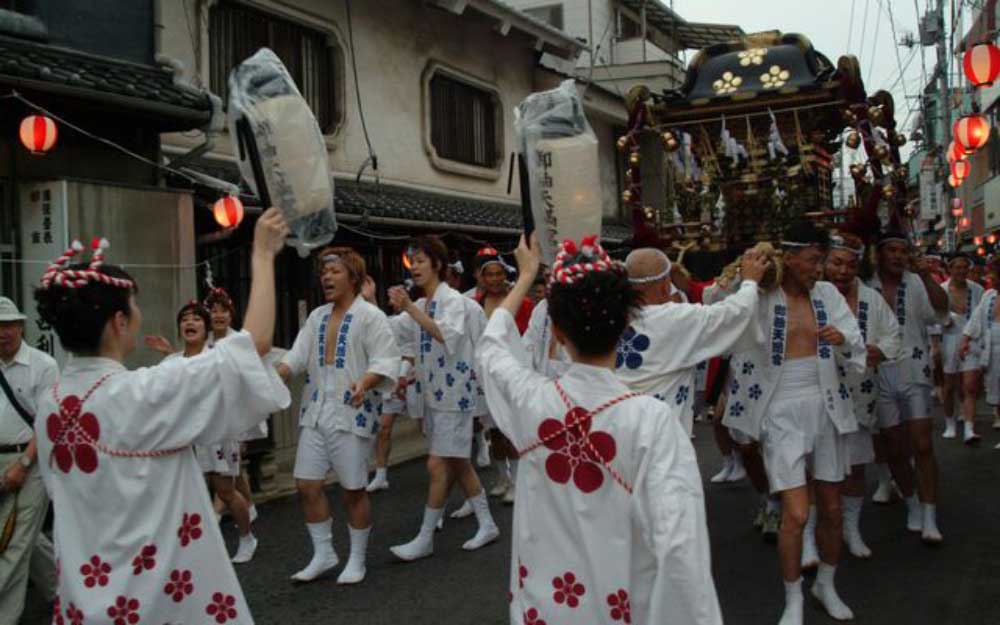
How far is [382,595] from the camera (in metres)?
5.69

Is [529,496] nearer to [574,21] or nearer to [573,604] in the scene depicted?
[573,604]

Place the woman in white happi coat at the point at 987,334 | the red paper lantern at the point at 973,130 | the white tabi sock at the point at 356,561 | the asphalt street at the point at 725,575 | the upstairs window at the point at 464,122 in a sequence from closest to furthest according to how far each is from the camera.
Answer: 1. the asphalt street at the point at 725,575
2. the white tabi sock at the point at 356,561
3. the woman in white happi coat at the point at 987,334
4. the red paper lantern at the point at 973,130
5. the upstairs window at the point at 464,122

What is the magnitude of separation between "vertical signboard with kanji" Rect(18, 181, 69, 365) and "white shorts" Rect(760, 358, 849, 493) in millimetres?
5713

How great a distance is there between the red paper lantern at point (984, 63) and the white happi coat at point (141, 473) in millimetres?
10060

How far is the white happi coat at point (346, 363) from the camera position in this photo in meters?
5.87

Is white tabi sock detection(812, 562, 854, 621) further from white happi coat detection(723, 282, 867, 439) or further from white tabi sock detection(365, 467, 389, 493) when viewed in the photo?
white tabi sock detection(365, 467, 389, 493)

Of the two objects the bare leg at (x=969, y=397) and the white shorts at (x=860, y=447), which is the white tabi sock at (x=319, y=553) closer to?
the white shorts at (x=860, y=447)

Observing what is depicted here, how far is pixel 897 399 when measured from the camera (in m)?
6.54

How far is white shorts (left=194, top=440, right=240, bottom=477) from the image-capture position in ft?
21.0

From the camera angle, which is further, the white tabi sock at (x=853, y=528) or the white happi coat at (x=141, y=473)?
the white tabi sock at (x=853, y=528)

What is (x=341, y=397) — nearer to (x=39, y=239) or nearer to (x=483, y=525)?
(x=483, y=525)

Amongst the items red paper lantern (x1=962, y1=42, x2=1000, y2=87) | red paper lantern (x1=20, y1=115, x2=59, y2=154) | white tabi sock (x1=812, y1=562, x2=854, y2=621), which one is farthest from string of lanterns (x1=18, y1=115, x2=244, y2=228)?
red paper lantern (x1=962, y1=42, x2=1000, y2=87)

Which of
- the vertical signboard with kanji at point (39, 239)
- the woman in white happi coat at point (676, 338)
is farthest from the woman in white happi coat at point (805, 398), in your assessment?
the vertical signboard with kanji at point (39, 239)

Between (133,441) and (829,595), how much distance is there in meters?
4.01
